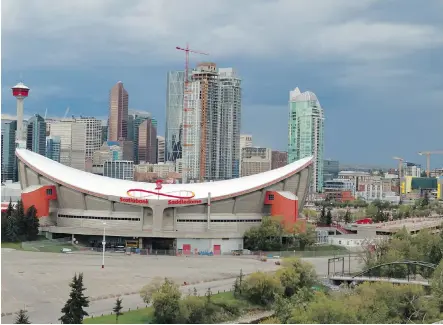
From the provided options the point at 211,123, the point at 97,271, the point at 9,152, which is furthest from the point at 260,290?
the point at 9,152

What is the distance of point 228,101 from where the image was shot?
15688 cm

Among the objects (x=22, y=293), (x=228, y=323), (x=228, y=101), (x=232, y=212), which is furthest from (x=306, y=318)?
(x=228, y=101)

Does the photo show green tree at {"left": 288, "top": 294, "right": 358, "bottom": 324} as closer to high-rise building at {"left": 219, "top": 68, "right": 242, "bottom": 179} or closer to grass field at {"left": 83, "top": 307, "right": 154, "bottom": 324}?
grass field at {"left": 83, "top": 307, "right": 154, "bottom": 324}

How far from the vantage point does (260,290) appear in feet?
102

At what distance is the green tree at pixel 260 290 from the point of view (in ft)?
102

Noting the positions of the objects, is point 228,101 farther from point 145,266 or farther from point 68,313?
point 68,313

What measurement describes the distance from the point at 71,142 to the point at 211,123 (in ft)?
161

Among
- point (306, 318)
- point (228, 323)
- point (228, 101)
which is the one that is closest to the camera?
point (306, 318)

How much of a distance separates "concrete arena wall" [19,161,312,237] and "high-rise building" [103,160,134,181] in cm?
11628

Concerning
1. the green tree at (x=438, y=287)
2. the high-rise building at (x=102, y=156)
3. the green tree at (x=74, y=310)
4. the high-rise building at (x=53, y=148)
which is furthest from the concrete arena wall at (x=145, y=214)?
the high-rise building at (x=102, y=156)

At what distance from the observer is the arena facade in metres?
49.1

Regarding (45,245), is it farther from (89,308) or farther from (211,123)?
(211,123)

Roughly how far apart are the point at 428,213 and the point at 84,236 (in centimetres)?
5330

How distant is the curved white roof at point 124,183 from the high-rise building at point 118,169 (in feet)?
371
